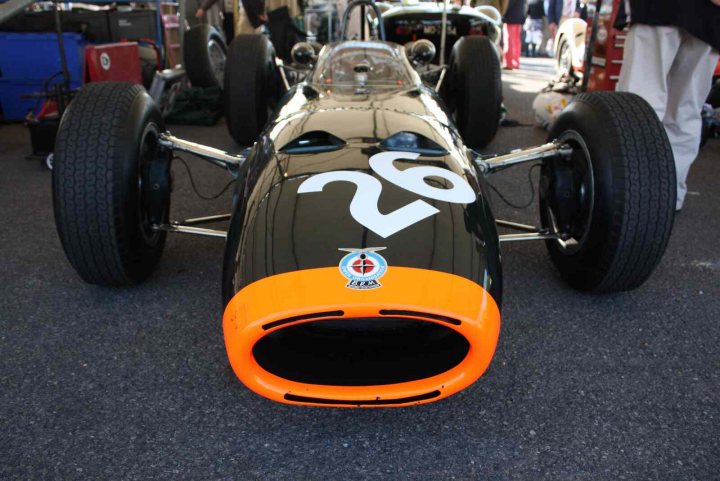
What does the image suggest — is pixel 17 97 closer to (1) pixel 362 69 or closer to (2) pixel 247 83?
(2) pixel 247 83

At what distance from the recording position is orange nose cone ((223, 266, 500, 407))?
4.67ft

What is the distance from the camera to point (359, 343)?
65.9 inches

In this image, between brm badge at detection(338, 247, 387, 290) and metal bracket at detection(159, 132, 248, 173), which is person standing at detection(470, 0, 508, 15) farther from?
brm badge at detection(338, 247, 387, 290)

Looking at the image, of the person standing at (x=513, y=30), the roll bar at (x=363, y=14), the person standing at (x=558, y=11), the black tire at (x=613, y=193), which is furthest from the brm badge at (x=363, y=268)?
the person standing at (x=558, y=11)

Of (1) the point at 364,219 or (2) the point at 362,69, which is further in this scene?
(2) the point at 362,69

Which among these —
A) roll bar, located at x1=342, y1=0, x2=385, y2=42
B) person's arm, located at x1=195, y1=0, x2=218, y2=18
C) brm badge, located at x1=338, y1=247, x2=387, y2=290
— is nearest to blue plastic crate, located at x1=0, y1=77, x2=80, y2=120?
person's arm, located at x1=195, y1=0, x2=218, y2=18

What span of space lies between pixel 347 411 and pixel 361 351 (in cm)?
27

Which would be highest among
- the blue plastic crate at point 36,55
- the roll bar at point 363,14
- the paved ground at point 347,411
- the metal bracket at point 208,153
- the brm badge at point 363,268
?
the roll bar at point 363,14

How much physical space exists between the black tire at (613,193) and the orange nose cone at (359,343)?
0.86m

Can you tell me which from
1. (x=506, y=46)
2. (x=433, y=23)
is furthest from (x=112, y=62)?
(x=506, y=46)

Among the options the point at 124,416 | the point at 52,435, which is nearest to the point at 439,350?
the point at 124,416

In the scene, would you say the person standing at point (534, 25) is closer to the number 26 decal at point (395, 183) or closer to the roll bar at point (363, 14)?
the roll bar at point (363, 14)

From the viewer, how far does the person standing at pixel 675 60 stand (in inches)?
116

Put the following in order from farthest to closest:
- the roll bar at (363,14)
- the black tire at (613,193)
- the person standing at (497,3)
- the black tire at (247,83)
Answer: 1. the person standing at (497,3)
2. the black tire at (247,83)
3. the roll bar at (363,14)
4. the black tire at (613,193)
